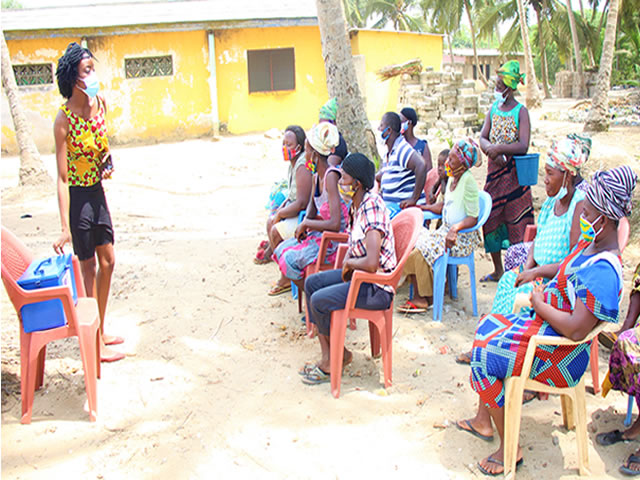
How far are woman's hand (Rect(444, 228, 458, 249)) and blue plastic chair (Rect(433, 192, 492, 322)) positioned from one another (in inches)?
2.3

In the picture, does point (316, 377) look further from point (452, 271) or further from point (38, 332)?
point (452, 271)

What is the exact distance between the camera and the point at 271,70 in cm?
1736

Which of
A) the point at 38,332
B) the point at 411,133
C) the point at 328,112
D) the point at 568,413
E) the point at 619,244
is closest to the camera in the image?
the point at 619,244

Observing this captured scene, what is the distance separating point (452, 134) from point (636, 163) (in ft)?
15.2

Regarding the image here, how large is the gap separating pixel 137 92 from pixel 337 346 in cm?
1467

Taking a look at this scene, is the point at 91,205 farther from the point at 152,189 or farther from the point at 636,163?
the point at 636,163

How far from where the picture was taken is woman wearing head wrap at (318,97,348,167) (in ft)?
16.8

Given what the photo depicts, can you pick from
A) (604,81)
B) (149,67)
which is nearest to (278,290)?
(604,81)

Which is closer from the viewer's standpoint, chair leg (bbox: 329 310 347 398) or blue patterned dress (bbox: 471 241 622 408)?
blue patterned dress (bbox: 471 241 622 408)

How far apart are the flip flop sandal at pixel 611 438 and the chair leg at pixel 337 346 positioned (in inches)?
58.5

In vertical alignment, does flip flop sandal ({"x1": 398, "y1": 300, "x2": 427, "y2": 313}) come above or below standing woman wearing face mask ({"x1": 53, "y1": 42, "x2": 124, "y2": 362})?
below


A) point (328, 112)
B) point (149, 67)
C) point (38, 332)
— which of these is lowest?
point (38, 332)

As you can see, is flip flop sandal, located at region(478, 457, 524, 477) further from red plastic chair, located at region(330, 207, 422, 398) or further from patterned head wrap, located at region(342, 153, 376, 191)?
patterned head wrap, located at region(342, 153, 376, 191)

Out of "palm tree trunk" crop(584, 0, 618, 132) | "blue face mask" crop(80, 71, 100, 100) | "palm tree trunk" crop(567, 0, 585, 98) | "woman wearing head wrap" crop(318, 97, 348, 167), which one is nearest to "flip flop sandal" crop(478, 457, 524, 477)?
"woman wearing head wrap" crop(318, 97, 348, 167)
